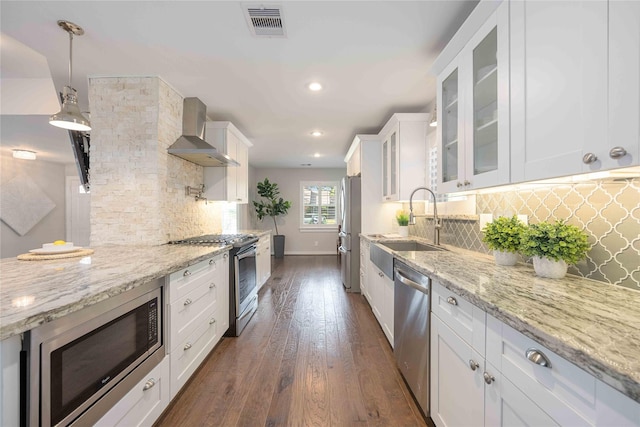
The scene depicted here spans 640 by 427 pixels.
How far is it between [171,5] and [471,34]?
1840mm

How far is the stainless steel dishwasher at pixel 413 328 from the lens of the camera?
144 centimetres

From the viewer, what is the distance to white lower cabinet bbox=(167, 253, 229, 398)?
1574 millimetres

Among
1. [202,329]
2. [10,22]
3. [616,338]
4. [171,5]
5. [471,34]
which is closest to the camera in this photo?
[616,338]

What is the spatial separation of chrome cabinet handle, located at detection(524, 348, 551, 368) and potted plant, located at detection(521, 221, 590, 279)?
0.60 meters

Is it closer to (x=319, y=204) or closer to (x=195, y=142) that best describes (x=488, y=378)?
(x=195, y=142)

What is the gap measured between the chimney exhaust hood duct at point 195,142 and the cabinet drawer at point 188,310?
4.45 ft

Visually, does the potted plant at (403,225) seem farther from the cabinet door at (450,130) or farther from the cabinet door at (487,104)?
the cabinet door at (487,104)

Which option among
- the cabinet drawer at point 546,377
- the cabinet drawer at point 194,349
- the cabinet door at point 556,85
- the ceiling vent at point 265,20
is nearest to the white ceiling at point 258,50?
the ceiling vent at point 265,20

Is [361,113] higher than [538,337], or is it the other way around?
[361,113]

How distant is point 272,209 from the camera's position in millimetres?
7105

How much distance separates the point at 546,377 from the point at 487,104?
131 centimetres

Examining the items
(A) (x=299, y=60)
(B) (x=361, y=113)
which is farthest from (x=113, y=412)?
(B) (x=361, y=113)

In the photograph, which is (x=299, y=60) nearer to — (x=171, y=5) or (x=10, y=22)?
(x=171, y=5)

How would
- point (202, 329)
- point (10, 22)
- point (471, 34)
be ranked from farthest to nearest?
point (202, 329)
point (10, 22)
point (471, 34)
